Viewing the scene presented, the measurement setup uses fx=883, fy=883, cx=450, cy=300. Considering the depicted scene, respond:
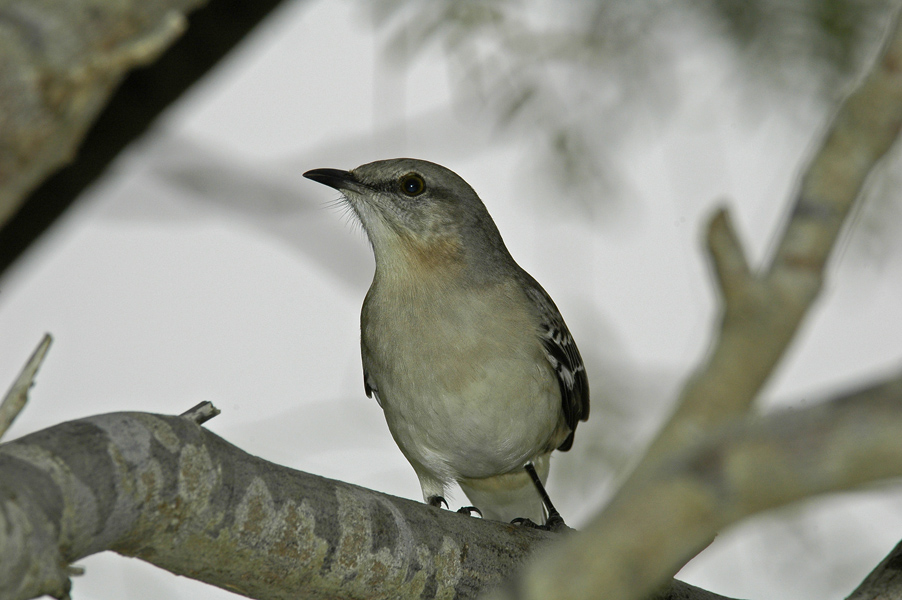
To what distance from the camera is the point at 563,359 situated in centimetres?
638

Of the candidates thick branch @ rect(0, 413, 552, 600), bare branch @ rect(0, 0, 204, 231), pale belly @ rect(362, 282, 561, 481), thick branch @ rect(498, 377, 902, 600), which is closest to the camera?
thick branch @ rect(498, 377, 902, 600)

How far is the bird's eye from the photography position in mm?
6535

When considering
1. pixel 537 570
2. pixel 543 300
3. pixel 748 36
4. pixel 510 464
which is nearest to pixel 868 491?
pixel 537 570

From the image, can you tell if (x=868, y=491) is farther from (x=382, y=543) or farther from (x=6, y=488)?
(x=382, y=543)

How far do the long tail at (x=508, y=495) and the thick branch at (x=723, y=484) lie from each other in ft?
17.2

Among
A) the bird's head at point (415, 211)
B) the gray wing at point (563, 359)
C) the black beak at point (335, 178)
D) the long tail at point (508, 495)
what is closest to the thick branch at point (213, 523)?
the gray wing at point (563, 359)

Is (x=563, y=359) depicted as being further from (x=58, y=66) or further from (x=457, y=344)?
(x=58, y=66)

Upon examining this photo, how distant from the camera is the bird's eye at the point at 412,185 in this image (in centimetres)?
654

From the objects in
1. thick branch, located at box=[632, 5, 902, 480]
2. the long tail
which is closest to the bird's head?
the long tail

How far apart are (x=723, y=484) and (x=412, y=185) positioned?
17.4ft

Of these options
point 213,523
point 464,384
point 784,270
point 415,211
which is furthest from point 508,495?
point 784,270

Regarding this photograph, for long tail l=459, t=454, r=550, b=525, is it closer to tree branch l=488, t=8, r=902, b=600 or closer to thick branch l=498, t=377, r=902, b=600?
tree branch l=488, t=8, r=902, b=600

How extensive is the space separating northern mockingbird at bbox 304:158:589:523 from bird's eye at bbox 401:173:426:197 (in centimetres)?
1

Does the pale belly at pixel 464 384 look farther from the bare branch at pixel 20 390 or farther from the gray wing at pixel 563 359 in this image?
the bare branch at pixel 20 390
